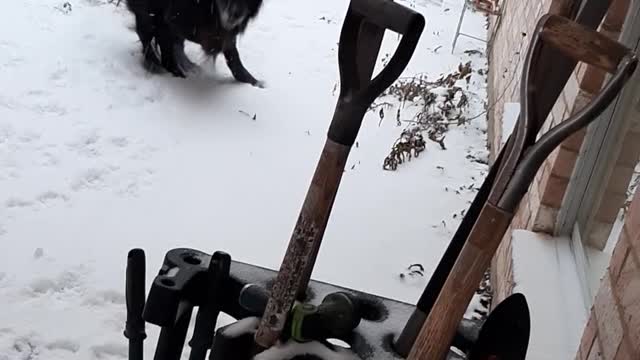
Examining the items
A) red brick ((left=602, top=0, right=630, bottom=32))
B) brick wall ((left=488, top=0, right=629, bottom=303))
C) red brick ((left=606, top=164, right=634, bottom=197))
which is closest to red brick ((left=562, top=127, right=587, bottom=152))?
brick wall ((left=488, top=0, right=629, bottom=303))

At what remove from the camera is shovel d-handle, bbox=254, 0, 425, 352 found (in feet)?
2.72

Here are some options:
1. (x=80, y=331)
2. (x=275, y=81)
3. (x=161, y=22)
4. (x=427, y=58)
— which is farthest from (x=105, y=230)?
(x=427, y=58)

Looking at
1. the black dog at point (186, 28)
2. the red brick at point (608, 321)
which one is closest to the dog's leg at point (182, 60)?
the black dog at point (186, 28)

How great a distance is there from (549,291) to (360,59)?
2.94 ft

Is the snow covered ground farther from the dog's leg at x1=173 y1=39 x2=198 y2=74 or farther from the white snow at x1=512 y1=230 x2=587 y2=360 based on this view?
Answer: the white snow at x1=512 y1=230 x2=587 y2=360

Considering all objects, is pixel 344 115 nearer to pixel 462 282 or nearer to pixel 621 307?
pixel 462 282

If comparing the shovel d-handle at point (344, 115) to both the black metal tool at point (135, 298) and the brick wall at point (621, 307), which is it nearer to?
the black metal tool at point (135, 298)

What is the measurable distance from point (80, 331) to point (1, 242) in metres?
0.43

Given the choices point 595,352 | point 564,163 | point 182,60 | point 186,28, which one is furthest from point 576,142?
point 182,60

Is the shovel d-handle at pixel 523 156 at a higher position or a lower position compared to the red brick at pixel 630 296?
higher

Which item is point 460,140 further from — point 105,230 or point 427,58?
point 105,230

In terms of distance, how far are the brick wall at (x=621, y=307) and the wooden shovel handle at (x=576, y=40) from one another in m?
0.39

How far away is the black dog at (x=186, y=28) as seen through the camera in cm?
316

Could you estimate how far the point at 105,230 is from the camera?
7.34ft
